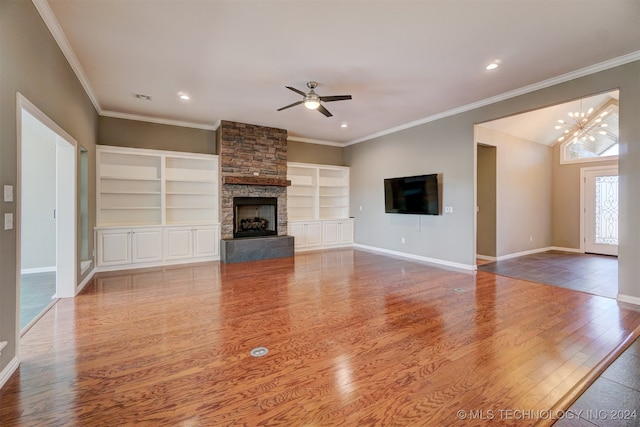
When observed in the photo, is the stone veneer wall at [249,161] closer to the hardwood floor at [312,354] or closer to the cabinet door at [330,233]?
the cabinet door at [330,233]

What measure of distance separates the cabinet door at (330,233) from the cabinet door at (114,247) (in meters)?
4.64

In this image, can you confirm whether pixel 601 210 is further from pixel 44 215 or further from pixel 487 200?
pixel 44 215

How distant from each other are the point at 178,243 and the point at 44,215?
238 cm

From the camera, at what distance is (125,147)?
5.93 meters

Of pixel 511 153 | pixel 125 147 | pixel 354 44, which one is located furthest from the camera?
pixel 511 153

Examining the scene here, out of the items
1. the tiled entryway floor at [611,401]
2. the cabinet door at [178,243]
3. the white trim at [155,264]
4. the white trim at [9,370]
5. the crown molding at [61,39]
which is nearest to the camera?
the tiled entryway floor at [611,401]

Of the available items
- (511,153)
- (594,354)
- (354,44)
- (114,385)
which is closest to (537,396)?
(594,354)

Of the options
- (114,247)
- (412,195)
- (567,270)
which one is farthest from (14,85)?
(567,270)

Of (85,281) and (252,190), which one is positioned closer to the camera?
(85,281)

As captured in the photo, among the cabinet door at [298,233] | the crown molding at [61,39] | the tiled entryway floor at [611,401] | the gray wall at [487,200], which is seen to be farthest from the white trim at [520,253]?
the crown molding at [61,39]

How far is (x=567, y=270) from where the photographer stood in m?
5.56

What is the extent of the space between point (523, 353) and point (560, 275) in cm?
374

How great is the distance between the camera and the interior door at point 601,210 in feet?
22.7

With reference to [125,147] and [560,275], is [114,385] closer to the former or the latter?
[125,147]
